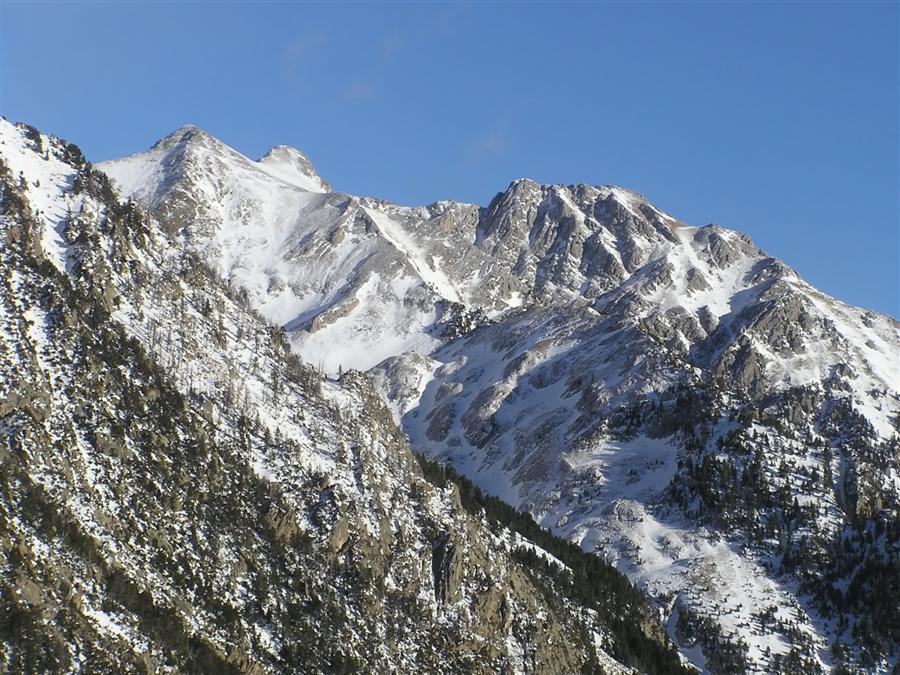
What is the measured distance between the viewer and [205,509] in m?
131

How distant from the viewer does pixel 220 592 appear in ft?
395

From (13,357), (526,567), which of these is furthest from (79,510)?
(526,567)

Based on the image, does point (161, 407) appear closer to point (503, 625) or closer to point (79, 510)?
point (79, 510)

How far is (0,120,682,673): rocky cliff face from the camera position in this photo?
107 metres

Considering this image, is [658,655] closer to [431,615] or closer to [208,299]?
[431,615]

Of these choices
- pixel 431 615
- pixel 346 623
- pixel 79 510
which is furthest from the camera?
pixel 431 615

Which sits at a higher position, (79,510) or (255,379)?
(255,379)

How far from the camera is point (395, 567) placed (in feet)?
470

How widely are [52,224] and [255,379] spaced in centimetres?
4414

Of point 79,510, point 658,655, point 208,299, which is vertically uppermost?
point 208,299

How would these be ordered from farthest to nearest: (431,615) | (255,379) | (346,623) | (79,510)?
1. (255,379)
2. (431,615)
3. (346,623)
4. (79,510)

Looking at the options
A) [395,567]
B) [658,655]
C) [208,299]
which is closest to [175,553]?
[395,567]

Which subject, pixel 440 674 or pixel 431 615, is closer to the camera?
pixel 440 674

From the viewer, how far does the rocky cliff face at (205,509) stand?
10738cm
